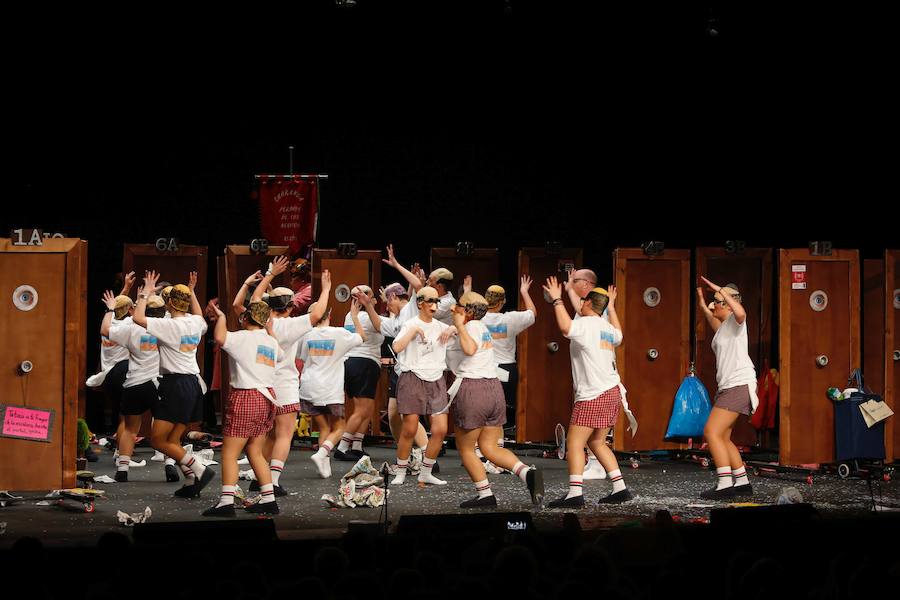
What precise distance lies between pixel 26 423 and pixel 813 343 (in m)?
6.55

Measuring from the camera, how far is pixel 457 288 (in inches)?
490

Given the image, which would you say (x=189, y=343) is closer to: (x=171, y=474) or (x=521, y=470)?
(x=171, y=474)

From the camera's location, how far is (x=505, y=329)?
420 inches

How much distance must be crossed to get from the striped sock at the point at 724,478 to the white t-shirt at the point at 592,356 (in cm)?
114

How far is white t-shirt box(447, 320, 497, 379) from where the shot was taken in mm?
8438

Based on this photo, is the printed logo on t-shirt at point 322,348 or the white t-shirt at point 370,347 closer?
the printed logo on t-shirt at point 322,348

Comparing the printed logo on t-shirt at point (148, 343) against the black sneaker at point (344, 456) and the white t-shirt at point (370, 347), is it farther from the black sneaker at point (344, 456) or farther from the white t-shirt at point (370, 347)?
the black sneaker at point (344, 456)

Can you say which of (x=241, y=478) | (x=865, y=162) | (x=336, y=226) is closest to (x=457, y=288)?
(x=336, y=226)

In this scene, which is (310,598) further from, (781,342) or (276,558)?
(781,342)

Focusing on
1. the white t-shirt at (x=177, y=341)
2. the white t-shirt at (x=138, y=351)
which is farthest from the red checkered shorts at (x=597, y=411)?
the white t-shirt at (x=138, y=351)

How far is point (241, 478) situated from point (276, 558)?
529cm

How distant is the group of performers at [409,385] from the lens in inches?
312

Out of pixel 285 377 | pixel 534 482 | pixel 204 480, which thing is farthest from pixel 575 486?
pixel 204 480

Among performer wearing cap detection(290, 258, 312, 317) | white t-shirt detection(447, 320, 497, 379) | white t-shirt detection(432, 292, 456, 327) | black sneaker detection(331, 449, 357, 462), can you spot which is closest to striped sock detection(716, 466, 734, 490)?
white t-shirt detection(447, 320, 497, 379)
